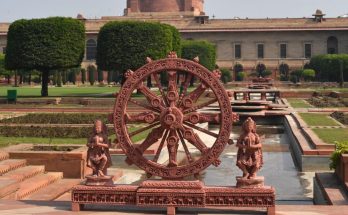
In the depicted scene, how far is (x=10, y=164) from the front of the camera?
819 cm

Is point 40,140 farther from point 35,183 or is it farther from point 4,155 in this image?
point 35,183

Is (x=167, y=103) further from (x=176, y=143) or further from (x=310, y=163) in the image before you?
(x=310, y=163)

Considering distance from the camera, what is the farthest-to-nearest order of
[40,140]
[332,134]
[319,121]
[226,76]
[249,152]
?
[226,76] → [319,121] → [332,134] → [40,140] → [249,152]

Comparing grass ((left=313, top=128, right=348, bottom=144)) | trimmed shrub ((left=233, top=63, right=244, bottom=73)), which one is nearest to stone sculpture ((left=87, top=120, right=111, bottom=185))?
grass ((left=313, top=128, right=348, bottom=144))

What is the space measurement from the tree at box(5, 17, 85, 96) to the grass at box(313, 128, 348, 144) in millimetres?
18000

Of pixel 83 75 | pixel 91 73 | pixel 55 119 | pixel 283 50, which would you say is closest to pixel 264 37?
pixel 283 50

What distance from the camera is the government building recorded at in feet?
193

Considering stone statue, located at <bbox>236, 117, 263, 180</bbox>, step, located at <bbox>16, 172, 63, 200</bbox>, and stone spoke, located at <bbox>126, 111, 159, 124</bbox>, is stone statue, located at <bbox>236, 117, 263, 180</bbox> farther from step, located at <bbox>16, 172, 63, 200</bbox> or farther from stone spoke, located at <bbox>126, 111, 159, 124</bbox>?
step, located at <bbox>16, 172, 63, 200</bbox>

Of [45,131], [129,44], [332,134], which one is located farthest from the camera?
[129,44]

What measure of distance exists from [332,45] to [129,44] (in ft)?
114

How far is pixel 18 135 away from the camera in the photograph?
40.9ft

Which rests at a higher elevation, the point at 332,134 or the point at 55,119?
the point at 55,119

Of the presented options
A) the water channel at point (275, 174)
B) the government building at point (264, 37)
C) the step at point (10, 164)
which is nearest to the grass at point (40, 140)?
the water channel at point (275, 174)

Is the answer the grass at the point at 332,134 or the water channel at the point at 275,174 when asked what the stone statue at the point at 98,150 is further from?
the grass at the point at 332,134
